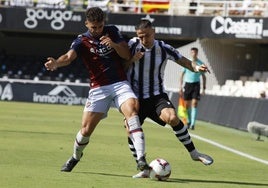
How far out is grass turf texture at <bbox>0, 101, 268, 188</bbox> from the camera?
31.6 feet

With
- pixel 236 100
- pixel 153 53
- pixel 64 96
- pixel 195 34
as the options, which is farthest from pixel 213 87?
pixel 153 53

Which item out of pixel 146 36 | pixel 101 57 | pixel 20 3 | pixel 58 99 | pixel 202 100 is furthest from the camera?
pixel 20 3

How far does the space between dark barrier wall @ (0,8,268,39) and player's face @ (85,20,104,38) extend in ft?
87.2

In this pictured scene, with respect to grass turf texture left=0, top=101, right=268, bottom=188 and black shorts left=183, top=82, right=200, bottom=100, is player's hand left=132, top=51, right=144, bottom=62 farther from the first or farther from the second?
black shorts left=183, top=82, right=200, bottom=100

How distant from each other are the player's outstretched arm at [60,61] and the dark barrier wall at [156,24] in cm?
2676

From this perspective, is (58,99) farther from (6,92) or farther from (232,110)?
(232,110)

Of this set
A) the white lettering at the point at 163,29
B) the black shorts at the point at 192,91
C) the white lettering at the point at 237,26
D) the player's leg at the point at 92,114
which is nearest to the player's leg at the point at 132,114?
the player's leg at the point at 92,114

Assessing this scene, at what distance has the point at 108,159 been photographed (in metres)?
12.6

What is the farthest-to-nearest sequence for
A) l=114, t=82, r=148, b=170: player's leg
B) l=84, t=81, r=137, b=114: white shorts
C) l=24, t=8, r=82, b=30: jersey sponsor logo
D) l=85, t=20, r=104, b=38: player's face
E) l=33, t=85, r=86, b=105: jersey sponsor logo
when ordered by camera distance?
l=24, t=8, r=82, b=30: jersey sponsor logo < l=33, t=85, r=86, b=105: jersey sponsor logo < l=84, t=81, r=137, b=114: white shorts < l=85, t=20, r=104, b=38: player's face < l=114, t=82, r=148, b=170: player's leg

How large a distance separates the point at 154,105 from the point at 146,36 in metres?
0.95

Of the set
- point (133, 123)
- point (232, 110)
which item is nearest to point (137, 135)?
point (133, 123)

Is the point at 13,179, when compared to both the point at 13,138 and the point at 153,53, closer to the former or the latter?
the point at 153,53

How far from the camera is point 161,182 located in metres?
9.83

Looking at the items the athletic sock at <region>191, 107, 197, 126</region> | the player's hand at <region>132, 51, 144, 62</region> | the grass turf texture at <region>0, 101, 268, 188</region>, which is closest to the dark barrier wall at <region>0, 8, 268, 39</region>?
the athletic sock at <region>191, 107, 197, 126</region>
